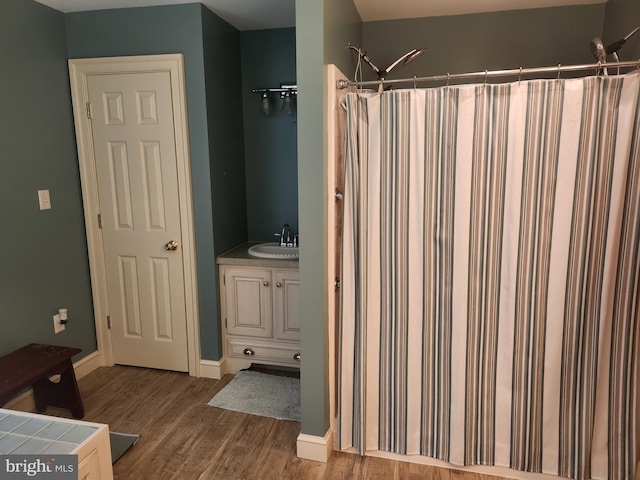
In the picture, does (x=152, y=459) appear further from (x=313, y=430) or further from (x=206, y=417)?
(x=313, y=430)

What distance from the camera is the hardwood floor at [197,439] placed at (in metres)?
2.12

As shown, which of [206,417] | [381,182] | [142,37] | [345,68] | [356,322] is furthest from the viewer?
[142,37]

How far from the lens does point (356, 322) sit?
2.12m

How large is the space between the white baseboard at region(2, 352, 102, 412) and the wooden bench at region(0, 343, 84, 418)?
3 centimetres

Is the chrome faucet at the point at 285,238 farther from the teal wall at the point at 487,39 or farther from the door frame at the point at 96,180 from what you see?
the teal wall at the point at 487,39

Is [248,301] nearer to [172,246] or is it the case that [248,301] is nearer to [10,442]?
[172,246]

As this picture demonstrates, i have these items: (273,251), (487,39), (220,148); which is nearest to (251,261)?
(273,251)

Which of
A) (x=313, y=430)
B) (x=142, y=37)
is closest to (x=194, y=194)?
(x=142, y=37)

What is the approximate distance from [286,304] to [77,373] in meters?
1.48

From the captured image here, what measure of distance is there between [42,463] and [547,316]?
6.43 ft

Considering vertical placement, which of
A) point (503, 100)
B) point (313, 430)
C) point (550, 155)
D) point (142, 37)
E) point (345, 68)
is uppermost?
point (142, 37)

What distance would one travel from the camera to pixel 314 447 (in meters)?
2.19

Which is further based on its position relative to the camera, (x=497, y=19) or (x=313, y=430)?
(x=497, y=19)

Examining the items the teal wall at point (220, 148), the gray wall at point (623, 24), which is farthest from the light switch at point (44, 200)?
the gray wall at point (623, 24)
